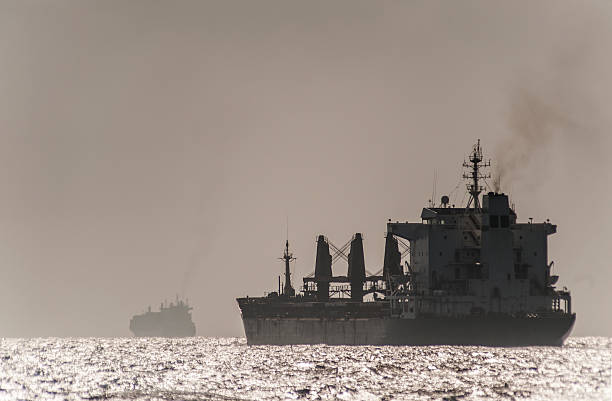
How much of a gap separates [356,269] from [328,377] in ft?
269

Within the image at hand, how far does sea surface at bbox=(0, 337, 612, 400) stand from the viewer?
75625 millimetres

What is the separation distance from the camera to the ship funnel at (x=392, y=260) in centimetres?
15988

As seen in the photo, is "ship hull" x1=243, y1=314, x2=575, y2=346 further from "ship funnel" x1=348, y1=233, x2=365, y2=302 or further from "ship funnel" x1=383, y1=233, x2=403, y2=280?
"ship funnel" x1=348, y1=233, x2=365, y2=302

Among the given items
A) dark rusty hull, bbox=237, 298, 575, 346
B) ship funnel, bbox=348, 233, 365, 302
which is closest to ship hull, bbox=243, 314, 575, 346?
dark rusty hull, bbox=237, 298, 575, 346

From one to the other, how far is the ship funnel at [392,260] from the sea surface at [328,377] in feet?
122

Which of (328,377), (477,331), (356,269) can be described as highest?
(356,269)

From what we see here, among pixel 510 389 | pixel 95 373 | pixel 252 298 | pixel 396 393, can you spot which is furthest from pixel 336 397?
pixel 252 298

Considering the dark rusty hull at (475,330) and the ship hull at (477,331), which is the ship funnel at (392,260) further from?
the ship hull at (477,331)

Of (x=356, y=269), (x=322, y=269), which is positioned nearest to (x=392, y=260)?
(x=356, y=269)

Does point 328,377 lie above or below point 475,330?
below

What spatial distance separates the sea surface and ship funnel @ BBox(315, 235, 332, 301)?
1912 inches

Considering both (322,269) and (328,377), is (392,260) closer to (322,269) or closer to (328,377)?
(322,269)

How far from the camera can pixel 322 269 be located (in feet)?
567

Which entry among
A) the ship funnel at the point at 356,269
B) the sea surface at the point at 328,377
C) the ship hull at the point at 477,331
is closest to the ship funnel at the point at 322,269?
the ship funnel at the point at 356,269
